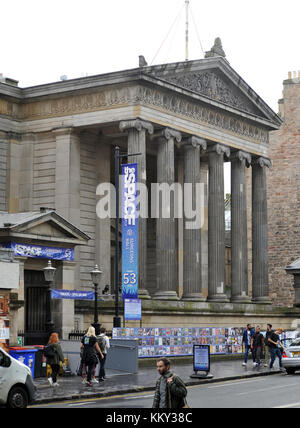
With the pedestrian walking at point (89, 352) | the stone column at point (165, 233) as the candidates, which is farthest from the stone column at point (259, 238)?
the pedestrian walking at point (89, 352)

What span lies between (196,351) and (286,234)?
39.4 metres

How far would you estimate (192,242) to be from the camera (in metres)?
47.7

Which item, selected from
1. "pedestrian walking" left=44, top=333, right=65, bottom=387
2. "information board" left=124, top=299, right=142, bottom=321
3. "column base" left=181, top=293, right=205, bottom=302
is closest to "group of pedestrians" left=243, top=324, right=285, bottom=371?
"information board" left=124, top=299, right=142, bottom=321

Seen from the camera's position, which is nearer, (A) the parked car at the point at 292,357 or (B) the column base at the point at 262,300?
(A) the parked car at the point at 292,357

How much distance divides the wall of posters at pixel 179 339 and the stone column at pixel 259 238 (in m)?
10.6

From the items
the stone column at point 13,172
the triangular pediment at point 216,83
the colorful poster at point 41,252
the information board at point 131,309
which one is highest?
the triangular pediment at point 216,83

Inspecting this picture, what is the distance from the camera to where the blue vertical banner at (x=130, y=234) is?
38.4m

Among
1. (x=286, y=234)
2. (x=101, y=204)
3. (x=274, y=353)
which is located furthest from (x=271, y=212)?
(x=274, y=353)

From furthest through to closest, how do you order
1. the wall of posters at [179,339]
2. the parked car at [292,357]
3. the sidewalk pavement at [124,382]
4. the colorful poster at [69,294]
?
the wall of posters at [179,339] < the colorful poster at [69,294] < the parked car at [292,357] < the sidewalk pavement at [124,382]

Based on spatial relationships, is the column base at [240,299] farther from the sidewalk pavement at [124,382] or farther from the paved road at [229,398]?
the paved road at [229,398]

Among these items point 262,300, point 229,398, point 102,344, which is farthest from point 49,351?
point 262,300

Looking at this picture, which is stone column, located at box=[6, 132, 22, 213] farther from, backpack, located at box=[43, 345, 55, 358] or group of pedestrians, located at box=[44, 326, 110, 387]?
backpack, located at box=[43, 345, 55, 358]

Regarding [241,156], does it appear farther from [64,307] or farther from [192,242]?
[64,307]

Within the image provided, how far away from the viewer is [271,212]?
Answer: 7025 centimetres
